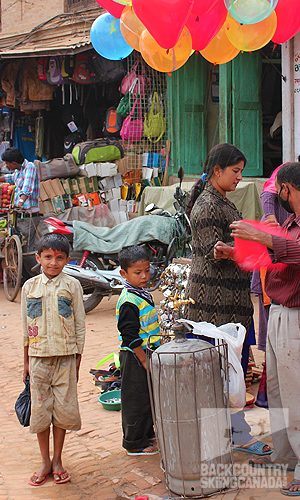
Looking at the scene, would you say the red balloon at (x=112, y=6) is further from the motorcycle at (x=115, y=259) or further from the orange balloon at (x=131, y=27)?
the motorcycle at (x=115, y=259)

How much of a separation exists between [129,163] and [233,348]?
7.94m

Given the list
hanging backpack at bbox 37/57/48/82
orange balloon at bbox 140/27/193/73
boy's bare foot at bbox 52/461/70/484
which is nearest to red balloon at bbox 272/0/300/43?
orange balloon at bbox 140/27/193/73

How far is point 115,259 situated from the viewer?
24.6 feet

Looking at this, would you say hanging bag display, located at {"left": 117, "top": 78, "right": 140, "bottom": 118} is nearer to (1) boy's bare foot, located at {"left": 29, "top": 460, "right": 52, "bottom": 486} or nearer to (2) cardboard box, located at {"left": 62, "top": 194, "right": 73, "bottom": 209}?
(2) cardboard box, located at {"left": 62, "top": 194, "right": 73, "bottom": 209}

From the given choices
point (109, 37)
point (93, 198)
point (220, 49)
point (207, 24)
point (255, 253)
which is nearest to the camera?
point (255, 253)

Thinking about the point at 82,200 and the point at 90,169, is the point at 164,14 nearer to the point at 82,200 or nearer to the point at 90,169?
the point at 90,169

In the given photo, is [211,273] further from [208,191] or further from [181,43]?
[181,43]

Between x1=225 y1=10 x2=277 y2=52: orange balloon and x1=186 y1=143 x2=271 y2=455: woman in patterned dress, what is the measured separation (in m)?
1.73

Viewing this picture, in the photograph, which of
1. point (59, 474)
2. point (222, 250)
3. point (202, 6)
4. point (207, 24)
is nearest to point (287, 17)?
point (207, 24)

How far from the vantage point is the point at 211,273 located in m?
3.24

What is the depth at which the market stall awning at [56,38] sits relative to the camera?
9508 millimetres

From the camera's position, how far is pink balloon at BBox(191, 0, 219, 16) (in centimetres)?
405

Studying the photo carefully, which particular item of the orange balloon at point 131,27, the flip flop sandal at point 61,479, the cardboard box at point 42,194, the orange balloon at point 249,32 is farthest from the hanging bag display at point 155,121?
the flip flop sandal at point 61,479

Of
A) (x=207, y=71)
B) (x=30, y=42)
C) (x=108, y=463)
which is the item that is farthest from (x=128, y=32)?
(x=30, y=42)
